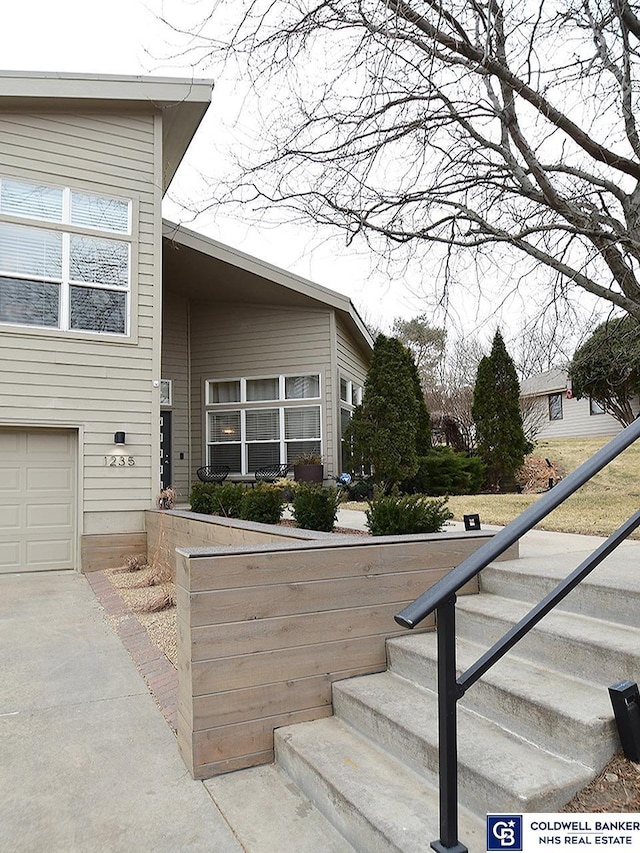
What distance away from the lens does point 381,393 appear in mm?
11492

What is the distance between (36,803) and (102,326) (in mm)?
6914

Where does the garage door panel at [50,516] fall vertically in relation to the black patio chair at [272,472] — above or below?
below

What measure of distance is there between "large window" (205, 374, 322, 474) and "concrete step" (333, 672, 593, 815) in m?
8.87

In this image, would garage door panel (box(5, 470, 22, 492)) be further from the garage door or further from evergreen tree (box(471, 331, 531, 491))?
evergreen tree (box(471, 331, 531, 491))

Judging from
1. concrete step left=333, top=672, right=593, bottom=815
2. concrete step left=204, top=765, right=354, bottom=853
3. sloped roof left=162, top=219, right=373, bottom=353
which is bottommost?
concrete step left=204, top=765, right=354, bottom=853

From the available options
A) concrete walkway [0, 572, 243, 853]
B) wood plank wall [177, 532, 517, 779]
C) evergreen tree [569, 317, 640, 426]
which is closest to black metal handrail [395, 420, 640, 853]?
concrete walkway [0, 572, 243, 853]

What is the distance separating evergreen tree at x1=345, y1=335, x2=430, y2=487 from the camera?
1119 centimetres

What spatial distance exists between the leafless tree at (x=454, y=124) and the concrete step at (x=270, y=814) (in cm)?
440

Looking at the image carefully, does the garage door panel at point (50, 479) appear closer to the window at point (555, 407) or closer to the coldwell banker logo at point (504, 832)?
the coldwell banker logo at point (504, 832)

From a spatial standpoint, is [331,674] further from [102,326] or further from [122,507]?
[102,326]

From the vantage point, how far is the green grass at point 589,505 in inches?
242

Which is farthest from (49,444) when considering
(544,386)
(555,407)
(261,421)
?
(555,407)

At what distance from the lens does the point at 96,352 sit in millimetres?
8438

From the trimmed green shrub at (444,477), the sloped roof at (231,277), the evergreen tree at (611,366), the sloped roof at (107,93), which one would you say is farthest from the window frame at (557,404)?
the sloped roof at (107,93)
